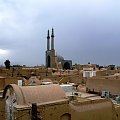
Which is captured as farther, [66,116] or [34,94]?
[66,116]

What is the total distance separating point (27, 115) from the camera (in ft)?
37.8

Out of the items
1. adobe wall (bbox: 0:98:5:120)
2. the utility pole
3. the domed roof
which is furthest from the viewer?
adobe wall (bbox: 0:98:5:120)

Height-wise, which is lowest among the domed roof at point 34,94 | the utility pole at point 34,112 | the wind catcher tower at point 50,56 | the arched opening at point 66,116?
the arched opening at point 66,116

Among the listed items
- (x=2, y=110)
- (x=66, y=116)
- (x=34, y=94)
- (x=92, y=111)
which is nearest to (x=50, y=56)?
(x=2, y=110)

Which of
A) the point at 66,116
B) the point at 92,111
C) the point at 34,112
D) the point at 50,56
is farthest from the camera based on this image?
the point at 50,56

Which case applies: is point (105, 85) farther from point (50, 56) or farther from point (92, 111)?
point (50, 56)

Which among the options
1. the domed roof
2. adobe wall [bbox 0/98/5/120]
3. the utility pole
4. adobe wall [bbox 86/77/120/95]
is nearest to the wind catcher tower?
adobe wall [bbox 86/77/120/95]

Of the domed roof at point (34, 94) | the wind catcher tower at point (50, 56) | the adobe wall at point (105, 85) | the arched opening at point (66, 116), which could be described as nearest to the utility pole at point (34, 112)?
the domed roof at point (34, 94)

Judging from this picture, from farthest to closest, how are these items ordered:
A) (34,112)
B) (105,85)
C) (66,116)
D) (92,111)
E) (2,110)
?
(105,85) → (2,110) → (92,111) → (66,116) → (34,112)

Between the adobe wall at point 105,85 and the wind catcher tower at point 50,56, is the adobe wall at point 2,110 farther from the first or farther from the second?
the wind catcher tower at point 50,56

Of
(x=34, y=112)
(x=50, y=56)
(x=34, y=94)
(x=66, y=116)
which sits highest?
(x=50, y=56)

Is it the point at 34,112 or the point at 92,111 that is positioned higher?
the point at 34,112

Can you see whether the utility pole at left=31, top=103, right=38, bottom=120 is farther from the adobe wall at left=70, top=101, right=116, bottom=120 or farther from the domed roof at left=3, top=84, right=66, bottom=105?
the adobe wall at left=70, top=101, right=116, bottom=120

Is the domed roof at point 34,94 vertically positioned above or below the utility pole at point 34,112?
above
